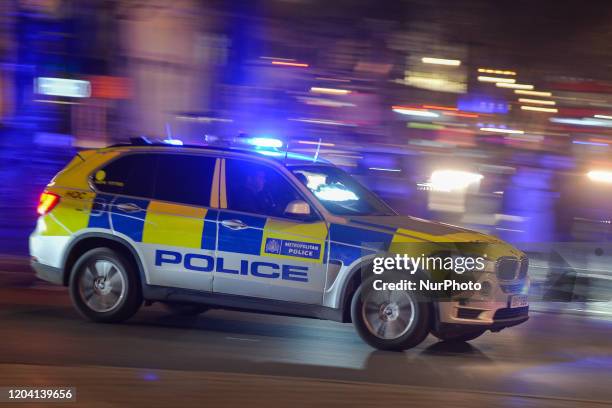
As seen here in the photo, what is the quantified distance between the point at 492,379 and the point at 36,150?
12.5 meters

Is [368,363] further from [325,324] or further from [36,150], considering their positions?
[36,150]

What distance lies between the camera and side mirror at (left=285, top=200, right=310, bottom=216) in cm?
751

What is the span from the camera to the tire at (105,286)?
804 cm

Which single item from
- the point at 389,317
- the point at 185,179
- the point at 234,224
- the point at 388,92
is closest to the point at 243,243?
the point at 234,224

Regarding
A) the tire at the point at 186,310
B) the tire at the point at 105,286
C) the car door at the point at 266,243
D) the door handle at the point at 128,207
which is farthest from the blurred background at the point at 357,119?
the door handle at the point at 128,207

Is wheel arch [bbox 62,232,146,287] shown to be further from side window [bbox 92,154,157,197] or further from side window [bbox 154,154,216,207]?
side window [bbox 154,154,216,207]

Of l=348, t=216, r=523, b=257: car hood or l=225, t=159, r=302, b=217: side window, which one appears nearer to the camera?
l=348, t=216, r=523, b=257: car hood

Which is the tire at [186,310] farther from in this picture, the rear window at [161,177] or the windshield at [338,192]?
the windshield at [338,192]

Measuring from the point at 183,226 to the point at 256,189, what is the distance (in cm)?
74

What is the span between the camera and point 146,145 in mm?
8336

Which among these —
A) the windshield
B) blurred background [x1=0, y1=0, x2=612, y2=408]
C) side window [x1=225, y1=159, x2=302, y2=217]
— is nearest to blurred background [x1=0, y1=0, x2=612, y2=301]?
blurred background [x1=0, y1=0, x2=612, y2=408]

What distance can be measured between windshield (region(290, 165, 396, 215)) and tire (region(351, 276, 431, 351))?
0.80 meters

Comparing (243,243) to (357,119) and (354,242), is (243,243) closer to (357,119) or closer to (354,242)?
(354,242)

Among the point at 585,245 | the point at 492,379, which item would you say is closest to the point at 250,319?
the point at 492,379
